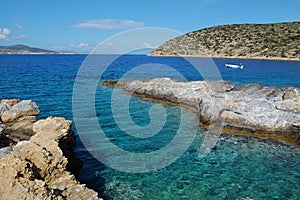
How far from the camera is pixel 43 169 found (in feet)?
31.9

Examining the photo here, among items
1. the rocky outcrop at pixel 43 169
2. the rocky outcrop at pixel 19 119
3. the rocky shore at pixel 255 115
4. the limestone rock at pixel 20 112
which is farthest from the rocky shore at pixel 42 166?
the rocky shore at pixel 255 115

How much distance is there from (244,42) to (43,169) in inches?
4994

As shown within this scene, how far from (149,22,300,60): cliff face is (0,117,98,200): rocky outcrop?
99.2 metres

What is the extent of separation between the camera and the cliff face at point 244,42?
10569 centimetres

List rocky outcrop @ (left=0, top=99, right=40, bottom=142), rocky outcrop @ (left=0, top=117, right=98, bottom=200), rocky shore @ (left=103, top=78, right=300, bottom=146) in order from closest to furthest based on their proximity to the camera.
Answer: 1. rocky outcrop @ (left=0, top=117, right=98, bottom=200)
2. rocky outcrop @ (left=0, top=99, right=40, bottom=142)
3. rocky shore @ (left=103, top=78, right=300, bottom=146)

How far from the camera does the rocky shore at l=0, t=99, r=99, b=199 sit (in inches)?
300

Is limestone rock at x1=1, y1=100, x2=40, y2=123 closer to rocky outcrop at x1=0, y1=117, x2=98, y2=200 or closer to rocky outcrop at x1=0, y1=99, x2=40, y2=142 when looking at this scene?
rocky outcrop at x1=0, y1=99, x2=40, y2=142

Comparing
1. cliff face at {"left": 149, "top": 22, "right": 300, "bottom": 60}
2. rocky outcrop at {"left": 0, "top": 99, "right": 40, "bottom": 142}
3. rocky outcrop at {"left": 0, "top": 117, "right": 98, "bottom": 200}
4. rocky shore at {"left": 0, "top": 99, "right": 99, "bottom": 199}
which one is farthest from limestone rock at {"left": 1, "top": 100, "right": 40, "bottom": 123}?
cliff face at {"left": 149, "top": 22, "right": 300, "bottom": 60}

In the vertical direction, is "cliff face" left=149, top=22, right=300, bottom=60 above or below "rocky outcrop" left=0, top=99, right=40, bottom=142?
above

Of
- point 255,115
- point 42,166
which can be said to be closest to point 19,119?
point 42,166

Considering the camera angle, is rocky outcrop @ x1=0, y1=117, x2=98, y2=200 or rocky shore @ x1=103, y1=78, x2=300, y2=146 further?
rocky shore @ x1=103, y1=78, x2=300, y2=146

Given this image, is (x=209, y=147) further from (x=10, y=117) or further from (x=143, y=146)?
(x=10, y=117)

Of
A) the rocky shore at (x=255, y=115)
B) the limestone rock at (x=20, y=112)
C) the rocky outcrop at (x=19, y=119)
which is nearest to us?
the rocky outcrop at (x=19, y=119)

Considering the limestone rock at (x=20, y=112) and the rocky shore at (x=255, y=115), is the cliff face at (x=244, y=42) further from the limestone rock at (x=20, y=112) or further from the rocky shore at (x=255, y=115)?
the limestone rock at (x=20, y=112)
